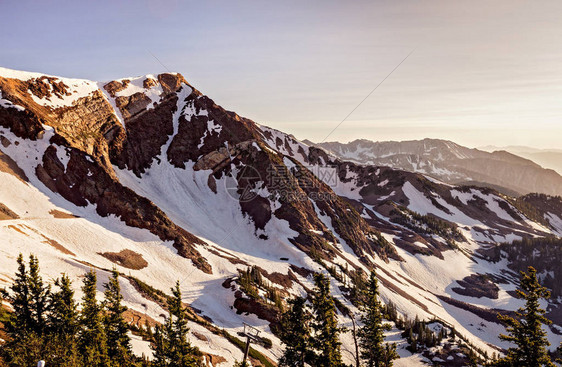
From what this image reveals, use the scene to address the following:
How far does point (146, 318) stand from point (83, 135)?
199 feet

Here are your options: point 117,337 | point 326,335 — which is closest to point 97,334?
point 117,337

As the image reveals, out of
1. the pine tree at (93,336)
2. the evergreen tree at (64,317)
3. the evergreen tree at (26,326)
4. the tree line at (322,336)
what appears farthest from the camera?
the tree line at (322,336)

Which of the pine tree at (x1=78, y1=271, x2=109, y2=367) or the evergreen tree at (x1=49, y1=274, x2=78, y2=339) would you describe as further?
the evergreen tree at (x1=49, y1=274, x2=78, y2=339)

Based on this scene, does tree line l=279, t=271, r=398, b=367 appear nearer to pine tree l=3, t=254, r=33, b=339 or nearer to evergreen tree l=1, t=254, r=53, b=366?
evergreen tree l=1, t=254, r=53, b=366

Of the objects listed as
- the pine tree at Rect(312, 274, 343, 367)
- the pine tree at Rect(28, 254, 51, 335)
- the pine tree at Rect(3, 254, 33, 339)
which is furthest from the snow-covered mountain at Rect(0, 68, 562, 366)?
the pine tree at Rect(312, 274, 343, 367)

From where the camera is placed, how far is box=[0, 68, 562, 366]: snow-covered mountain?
2068 inches

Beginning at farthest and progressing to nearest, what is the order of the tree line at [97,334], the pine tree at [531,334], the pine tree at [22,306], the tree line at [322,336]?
the tree line at [322,336] < the pine tree at [22,306] < the tree line at [97,334] < the pine tree at [531,334]

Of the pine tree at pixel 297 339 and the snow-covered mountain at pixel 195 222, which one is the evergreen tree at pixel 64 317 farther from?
the pine tree at pixel 297 339

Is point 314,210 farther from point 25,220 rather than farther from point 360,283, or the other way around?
point 25,220

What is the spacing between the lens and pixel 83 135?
81625 millimetres

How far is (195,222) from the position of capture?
8619 centimetres

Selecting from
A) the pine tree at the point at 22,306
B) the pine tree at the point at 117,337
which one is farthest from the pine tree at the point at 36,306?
the pine tree at the point at 117,337

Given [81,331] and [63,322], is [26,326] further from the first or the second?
[81,331]

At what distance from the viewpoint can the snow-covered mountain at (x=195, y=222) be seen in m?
52.5
